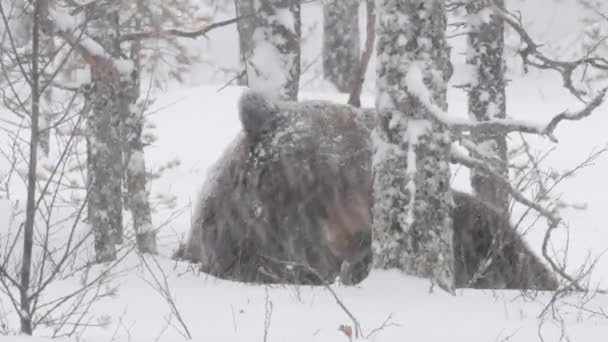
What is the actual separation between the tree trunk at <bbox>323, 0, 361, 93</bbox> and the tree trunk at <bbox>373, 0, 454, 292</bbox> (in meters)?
14.5

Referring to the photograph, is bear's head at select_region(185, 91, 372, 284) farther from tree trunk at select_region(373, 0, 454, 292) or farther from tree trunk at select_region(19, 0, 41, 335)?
tree trunk at select_region(19, 0, 41, 335)

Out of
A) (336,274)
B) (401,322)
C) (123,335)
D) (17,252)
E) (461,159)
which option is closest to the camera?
(123,335)

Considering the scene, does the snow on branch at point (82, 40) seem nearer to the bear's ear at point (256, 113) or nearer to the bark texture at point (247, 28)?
the bear's ear at point (256, 113)

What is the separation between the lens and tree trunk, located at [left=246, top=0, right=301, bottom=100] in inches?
323

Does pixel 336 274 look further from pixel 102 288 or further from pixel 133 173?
pixel 133 173

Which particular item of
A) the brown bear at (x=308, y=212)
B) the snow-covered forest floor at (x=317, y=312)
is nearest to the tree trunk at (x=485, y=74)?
the brown bear at (x=308, y=212)

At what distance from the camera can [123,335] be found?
4438mm

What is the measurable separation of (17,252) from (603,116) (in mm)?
14159

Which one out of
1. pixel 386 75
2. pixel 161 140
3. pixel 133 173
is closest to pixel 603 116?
pixel 161 140

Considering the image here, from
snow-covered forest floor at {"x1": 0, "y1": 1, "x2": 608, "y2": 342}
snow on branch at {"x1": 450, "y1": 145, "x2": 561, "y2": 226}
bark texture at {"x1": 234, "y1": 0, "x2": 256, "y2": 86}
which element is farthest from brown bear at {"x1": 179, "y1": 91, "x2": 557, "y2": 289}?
bark texture at {"x1": 234, "y1": 0, "x2": 256, "y2": 86}

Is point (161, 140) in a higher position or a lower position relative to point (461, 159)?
higher

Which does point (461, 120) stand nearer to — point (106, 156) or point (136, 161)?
point (106, 156)

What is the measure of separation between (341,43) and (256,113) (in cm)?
1396

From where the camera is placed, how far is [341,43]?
67.7 ft
